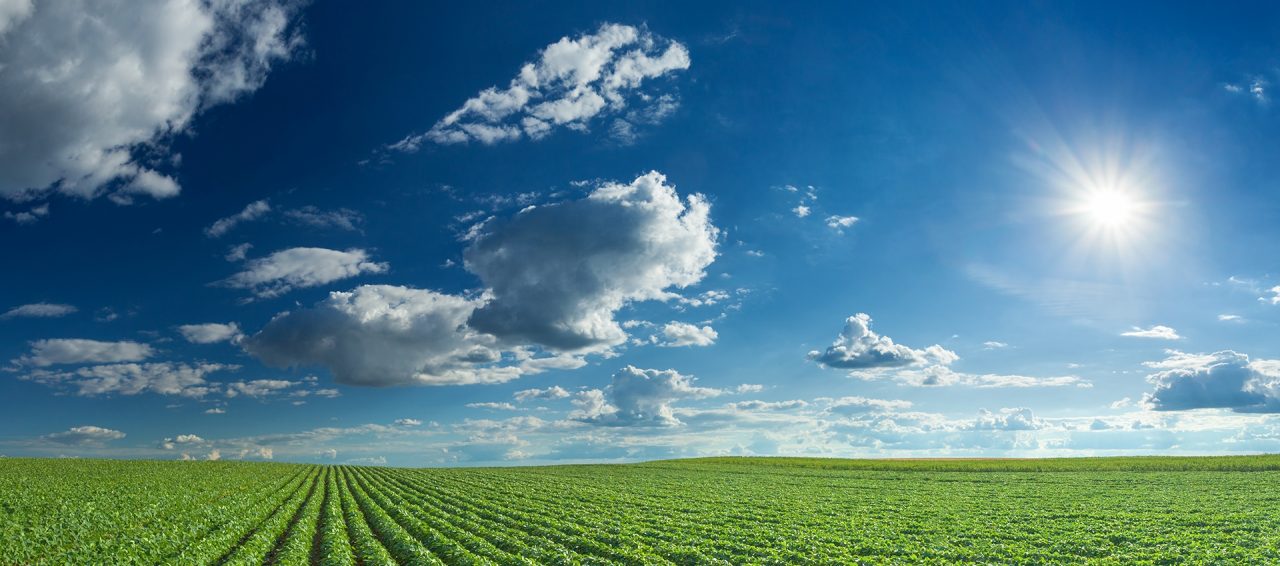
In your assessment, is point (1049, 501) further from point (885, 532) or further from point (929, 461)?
point (929, 461)

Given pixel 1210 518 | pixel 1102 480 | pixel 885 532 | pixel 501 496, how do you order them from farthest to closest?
1. pixel 1102 480
2. pixel 501 496
3. pixel 1210 518
4. pixel 885 532

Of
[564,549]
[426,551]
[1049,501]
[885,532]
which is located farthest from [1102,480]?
[426,551]

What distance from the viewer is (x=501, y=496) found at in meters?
50.5

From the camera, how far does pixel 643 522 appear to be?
34.6 meters

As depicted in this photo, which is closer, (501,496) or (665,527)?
(665,527)

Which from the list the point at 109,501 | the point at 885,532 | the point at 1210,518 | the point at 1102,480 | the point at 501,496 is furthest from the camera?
the point at 1102,480

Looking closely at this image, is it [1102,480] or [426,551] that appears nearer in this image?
[426,551]

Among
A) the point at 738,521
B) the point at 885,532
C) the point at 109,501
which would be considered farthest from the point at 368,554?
the point at 109,501

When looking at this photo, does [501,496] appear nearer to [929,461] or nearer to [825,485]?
[825,485]

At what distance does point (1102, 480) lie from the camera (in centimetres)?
6175

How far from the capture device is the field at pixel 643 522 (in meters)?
25.1

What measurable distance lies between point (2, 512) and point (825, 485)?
58.1 meters

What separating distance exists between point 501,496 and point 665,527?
21718 millimetres

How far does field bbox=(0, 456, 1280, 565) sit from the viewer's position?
82.3ft
